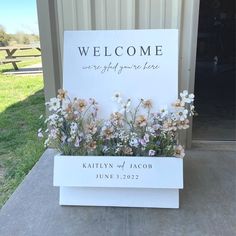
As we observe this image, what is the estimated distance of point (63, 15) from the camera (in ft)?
7.41

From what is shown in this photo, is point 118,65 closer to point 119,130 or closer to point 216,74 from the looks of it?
point 119,130

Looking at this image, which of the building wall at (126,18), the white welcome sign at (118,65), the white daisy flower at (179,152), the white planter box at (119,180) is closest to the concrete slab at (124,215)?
the white planter box at (119,180)

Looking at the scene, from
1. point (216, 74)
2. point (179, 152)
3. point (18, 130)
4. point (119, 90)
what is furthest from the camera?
point (216, 74)

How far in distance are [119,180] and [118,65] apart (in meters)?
0.65

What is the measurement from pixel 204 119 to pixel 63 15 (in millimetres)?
1792

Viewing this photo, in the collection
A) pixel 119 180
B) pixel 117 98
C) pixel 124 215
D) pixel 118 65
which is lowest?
pixel 124 215

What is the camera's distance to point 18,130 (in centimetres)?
327

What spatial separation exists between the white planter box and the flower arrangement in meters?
0.05

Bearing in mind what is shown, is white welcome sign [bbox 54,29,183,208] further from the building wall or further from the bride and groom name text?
the building wall

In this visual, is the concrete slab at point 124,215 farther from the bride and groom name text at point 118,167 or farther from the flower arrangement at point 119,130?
the flower arrangement at point 119,130

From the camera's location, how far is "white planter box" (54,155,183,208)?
1636 mm

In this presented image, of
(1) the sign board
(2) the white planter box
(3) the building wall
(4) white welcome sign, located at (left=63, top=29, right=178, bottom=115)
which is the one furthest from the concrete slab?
(3) the building wall

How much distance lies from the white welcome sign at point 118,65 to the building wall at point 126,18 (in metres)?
0.47

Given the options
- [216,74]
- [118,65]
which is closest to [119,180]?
[118,65]
